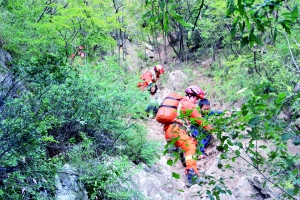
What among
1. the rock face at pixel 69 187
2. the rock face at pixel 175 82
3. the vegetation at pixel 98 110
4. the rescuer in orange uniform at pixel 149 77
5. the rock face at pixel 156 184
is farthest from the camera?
the rock face at pixel 175 82

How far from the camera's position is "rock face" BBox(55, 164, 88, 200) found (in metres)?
3.05

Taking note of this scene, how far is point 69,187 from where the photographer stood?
320cm

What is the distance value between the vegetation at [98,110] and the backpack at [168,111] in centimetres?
80

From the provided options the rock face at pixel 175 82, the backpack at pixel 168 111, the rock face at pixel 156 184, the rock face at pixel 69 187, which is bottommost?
the rock face at pixel 175 82

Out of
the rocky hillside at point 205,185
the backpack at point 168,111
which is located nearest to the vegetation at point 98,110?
the rocky hillside at point 205,185

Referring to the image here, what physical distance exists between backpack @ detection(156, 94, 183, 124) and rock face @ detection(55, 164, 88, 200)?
9.66ft

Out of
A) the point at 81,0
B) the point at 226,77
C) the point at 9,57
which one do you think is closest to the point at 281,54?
the point at 226,77

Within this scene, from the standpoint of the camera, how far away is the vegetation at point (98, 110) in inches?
67.5

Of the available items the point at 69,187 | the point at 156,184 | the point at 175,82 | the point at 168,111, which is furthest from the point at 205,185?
the point at 175,82

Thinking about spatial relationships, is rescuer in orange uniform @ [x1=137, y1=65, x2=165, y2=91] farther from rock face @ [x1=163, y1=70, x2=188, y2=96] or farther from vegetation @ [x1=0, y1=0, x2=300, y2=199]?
vegetation @ [x1=0, y1=0, x2=300, y2=199]

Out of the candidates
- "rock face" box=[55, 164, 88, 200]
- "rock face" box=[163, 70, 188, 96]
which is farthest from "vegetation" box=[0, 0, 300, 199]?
"rock face" box=[163, 70, 188, 96]

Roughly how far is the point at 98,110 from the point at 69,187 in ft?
4.67

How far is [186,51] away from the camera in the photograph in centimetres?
1354

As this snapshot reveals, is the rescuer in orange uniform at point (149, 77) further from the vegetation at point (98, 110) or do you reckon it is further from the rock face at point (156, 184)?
the rock face at point (156, 184)
